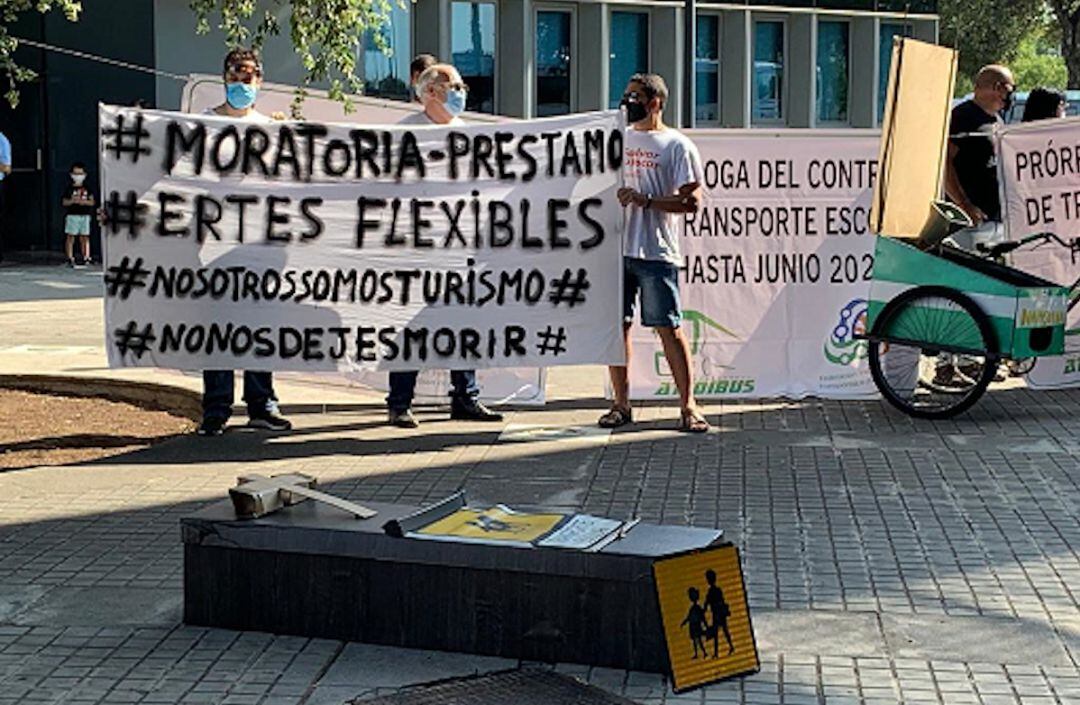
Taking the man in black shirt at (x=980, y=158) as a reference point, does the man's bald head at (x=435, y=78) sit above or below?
above

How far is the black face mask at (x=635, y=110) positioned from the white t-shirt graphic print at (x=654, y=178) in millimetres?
108

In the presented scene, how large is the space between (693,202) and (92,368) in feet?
16.9

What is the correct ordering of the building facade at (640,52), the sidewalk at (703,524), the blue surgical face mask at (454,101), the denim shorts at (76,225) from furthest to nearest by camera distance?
1. the building facade at (640,52)
2. the denim shorts at (76,225)
3. the blue surgical face mask at (454,101)
4. the sidewalk at (703,524)

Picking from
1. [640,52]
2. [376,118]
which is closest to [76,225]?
[640,52]

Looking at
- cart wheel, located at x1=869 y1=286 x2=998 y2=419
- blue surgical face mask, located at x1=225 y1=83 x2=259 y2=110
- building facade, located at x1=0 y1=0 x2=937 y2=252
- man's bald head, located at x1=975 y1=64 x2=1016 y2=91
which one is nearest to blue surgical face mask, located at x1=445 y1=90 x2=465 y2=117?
blue surgical face mask, located at x1=225 y1=83 x2=259 y2=110

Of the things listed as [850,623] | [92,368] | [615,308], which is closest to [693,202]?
[615,308]

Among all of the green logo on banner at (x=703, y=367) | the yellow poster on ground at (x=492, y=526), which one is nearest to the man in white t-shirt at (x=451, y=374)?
the green logo on banner at (x=703, y=367)

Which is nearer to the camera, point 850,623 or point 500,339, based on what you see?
point 850,623

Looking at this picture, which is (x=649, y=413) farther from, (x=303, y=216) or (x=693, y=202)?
(x=303, y=216)

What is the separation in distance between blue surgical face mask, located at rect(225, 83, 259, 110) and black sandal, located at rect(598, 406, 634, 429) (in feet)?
9.10

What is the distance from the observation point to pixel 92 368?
39.5ft

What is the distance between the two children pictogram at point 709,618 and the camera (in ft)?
16.6

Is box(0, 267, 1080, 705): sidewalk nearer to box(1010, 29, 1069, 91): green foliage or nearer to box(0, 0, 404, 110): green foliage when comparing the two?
box(0, 0, 404, 110): green foliage

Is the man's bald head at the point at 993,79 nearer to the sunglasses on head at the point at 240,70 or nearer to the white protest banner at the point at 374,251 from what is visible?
the white protest banner at the point at 374,251
